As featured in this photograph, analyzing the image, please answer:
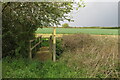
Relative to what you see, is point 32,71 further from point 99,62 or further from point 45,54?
point 45,54

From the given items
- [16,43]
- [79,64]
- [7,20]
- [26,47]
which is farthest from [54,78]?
[7,20]

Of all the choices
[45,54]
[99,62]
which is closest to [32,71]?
[99,62]

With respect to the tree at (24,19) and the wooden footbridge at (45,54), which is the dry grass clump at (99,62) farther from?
the tree at (24,19)

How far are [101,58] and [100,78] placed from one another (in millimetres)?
786

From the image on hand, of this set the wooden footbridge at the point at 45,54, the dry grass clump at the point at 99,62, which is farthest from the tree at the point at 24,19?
the dry grass clump at the point at 99,62

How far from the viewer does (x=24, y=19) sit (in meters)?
5.73

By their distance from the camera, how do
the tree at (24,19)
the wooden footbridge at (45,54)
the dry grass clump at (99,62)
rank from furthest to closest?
1. the wooden footbridge at (45,54)
2. the tree at (24,19)
3. the dry grass clump at (99,62)

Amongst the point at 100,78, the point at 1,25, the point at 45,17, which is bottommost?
the point at 100,78

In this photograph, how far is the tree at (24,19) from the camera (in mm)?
5410

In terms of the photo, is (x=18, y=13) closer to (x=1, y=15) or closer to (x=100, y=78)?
(x=1, y=15)

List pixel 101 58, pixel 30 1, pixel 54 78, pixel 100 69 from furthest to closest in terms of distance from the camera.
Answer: pixel 30 1 → pixel 101 58 → pixel 100 69 → pixel 54 78

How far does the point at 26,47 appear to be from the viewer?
5664mm

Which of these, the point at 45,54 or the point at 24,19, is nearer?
the point at 24,19

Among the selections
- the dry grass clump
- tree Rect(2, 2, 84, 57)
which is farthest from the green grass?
tree Rect(2, 2, 84, 57)
